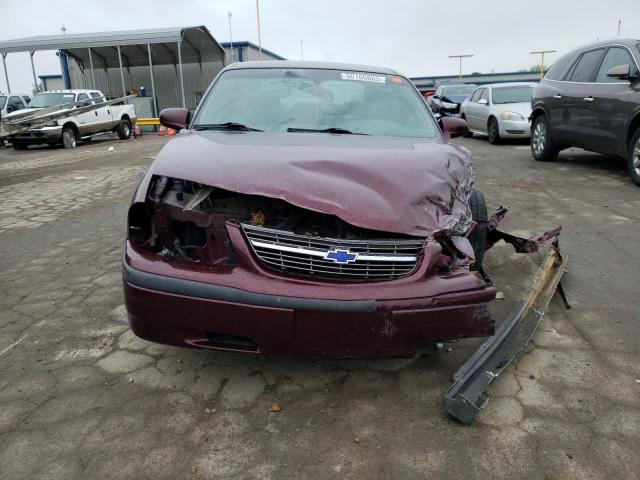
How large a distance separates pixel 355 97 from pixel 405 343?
Result: 2097 millimetres

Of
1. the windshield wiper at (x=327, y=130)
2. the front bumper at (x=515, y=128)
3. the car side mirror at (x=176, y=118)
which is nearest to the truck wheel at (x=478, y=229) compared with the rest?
the windshield wiper at (x=327, y=130)

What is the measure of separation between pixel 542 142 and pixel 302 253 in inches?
316

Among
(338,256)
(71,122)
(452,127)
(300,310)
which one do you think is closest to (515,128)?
(452,127)

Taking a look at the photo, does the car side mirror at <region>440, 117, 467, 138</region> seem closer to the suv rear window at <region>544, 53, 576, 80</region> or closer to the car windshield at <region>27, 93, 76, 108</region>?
the suv rear window at <region>544, 53, 576, 80</region>

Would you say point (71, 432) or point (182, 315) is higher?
point (182, 315)

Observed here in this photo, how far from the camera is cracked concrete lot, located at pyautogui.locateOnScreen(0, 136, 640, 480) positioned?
195 centimetres

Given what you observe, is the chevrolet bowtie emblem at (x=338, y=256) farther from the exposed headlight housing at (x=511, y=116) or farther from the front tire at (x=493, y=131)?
the front tire at (x=493, y=131)

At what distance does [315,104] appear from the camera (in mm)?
3537

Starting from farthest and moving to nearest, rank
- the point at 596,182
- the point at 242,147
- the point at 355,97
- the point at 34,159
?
the point at 34,159, the point at 596,182, the point at 355,97, the point at 242,147

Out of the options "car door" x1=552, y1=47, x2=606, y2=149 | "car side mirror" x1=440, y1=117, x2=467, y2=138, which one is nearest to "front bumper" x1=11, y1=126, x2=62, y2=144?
→ "car door" x1=552, y1=47, x2=606, y2=149

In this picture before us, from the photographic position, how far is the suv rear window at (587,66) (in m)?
7.23

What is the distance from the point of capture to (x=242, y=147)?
2.68 m

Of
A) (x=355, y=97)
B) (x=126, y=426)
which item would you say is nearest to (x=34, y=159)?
(x=355, y=97)

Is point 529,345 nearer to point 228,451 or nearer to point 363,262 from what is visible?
point 363,262
